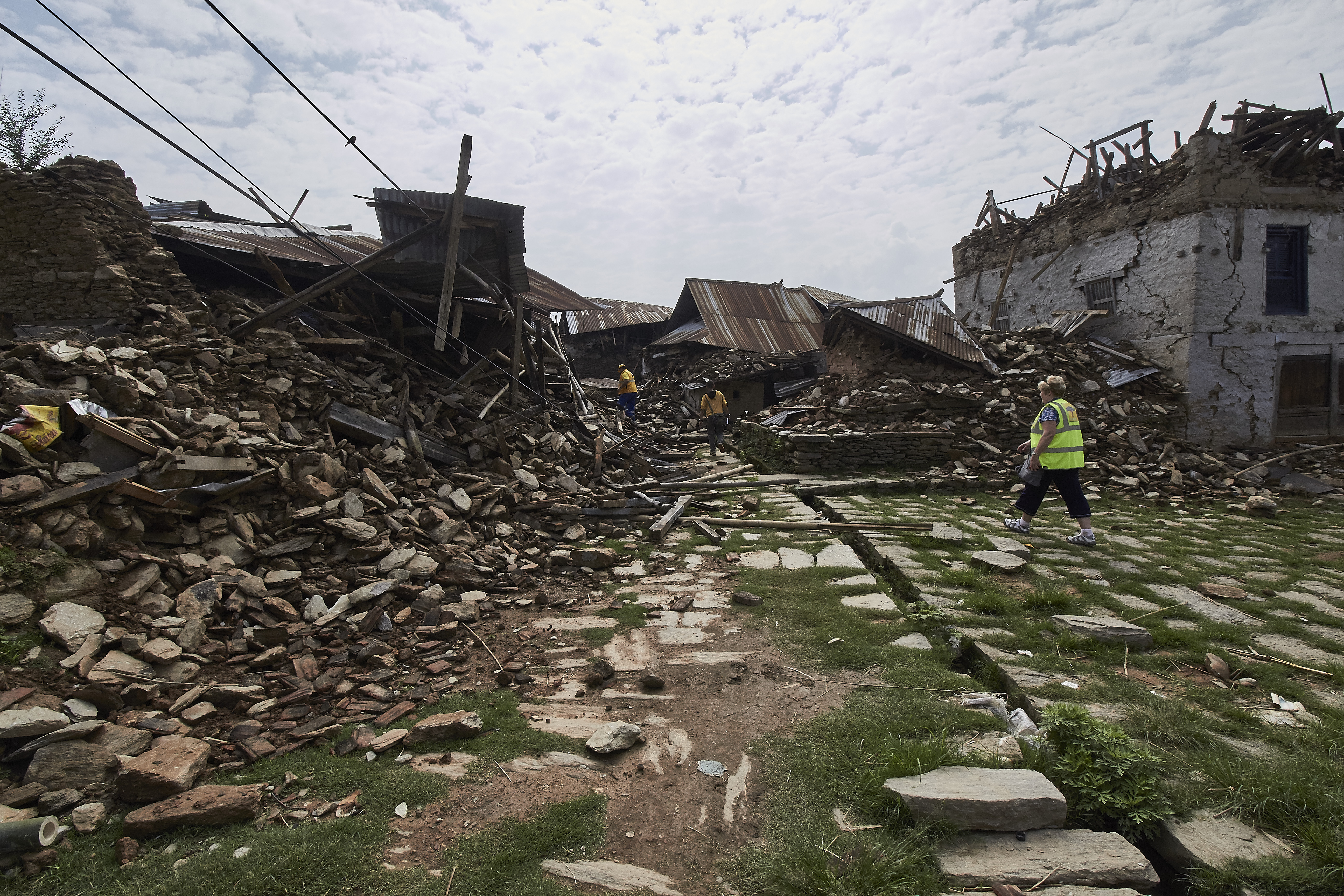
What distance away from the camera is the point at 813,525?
6.82m

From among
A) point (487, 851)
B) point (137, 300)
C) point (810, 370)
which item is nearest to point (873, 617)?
point (487, 851)

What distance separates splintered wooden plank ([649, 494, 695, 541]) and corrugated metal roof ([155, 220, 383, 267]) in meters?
5.89

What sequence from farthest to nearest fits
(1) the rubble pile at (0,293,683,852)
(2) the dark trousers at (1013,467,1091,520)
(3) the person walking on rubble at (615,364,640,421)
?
(3) the person walking on rubble at (615,364,640,421)
(2) the dark trousers at (1013,467,1091,520)
(1) the rubble pile at (0,293,683,852)

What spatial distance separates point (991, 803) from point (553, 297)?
14.6m

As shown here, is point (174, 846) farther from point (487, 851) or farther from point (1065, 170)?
point (1065, 170)

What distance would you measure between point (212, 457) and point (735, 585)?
468 centimetres

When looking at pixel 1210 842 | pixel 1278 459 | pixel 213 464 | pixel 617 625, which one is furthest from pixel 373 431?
pixel 1278 459

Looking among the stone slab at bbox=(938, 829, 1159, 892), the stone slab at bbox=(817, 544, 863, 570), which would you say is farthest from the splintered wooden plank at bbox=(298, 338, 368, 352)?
the stone slab at bbox=(938, 829, 1159, 892)

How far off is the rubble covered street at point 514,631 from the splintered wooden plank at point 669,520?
0.07 m

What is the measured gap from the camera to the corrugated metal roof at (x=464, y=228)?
7699 mm

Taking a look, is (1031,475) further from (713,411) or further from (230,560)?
(713,411)

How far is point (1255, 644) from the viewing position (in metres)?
3.57

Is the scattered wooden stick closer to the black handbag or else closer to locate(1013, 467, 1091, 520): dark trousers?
locate(1013, 467, 1091, 520): dark trousers

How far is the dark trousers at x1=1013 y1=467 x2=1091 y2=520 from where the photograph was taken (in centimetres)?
594
